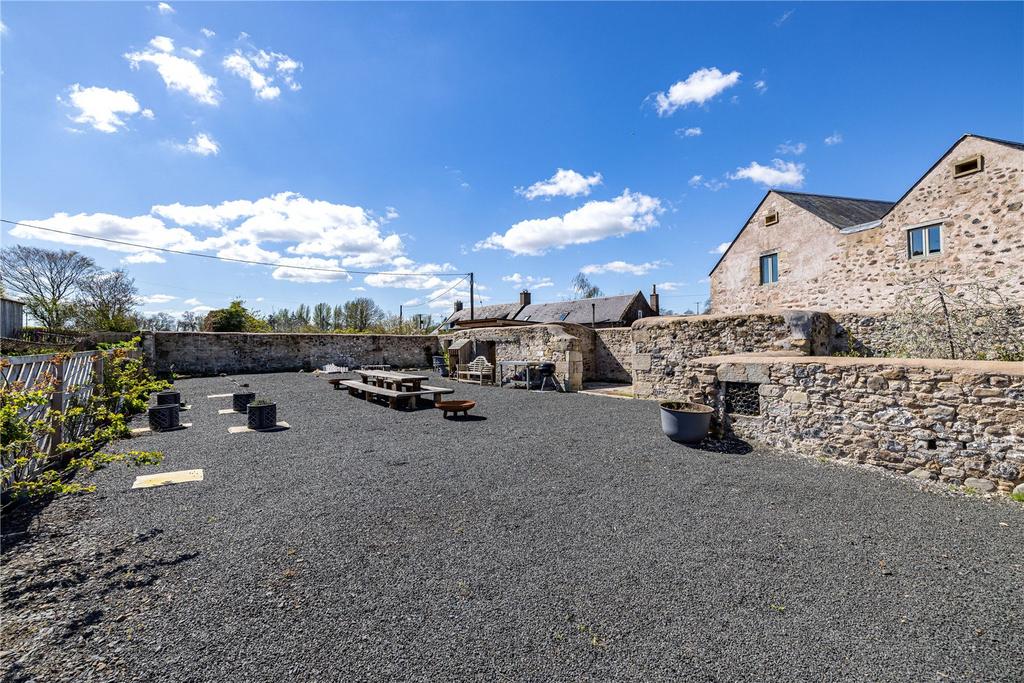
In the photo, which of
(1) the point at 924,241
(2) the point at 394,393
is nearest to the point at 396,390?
(2) the point at 394,393

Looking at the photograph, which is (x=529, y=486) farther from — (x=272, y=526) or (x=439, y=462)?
(x=272, y=526)

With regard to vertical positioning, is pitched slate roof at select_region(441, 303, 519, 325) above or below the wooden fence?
above

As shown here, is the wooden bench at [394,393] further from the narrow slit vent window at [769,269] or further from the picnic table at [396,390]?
the narrow slit vent window at [769,269]

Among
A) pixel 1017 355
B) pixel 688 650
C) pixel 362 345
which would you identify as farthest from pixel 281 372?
pixel 1017 355

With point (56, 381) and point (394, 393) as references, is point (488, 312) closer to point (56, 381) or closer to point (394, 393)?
point (394, 393)

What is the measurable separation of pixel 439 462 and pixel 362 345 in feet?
54.9

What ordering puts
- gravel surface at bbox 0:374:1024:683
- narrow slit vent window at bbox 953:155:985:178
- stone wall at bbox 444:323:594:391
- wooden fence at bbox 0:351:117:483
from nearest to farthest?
gravel surface at bbox 0:374:1024:683 → wooden fence at bbox 0:351:117:483 → narrow slit vent window at bbox 953:155:985:178 → stone wall at bbox 444:323:594:391

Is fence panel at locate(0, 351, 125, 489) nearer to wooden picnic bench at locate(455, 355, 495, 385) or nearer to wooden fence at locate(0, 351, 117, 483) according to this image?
wooden fence at locate(0, 351, 117, 483)

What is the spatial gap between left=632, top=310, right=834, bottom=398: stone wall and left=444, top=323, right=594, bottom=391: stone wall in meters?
2.28

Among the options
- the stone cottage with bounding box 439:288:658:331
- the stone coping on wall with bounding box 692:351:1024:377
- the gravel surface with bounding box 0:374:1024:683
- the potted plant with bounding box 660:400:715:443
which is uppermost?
the stone cottage with bounding box 439:288:658:331

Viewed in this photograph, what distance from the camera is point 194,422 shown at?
308 inches

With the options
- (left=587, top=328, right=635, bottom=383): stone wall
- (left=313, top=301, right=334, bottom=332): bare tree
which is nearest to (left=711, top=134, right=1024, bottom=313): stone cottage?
(left=587, top=328, right=635, bottom=383): stone wall

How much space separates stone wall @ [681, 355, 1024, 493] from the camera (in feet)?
13.7

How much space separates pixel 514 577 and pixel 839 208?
19.2 metres
